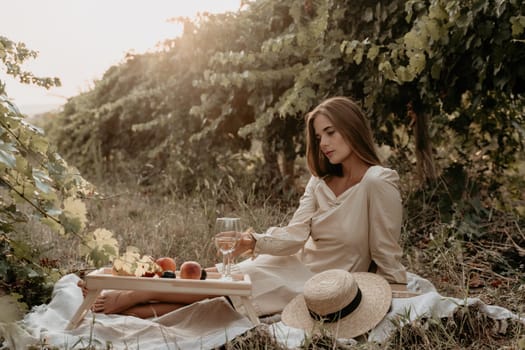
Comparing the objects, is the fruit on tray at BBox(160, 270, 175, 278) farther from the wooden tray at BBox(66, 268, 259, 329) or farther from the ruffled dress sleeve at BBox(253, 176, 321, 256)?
the ruffled dress sleeve at BBox(253, 176, 321, 256)

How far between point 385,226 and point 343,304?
2.10 ft

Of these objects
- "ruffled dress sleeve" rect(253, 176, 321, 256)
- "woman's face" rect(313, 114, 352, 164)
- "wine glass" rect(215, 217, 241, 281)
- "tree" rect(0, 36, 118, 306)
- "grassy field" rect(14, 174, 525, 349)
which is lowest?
"grassy field" rect(14, 174, 525, 349)

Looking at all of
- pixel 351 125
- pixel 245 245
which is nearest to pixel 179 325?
pixel 245 245

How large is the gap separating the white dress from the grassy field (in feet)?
1.65

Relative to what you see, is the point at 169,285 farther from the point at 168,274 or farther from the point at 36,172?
the point at 36,172

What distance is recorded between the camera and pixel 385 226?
3471mm

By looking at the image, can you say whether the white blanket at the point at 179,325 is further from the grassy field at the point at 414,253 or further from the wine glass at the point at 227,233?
the wine glass at the point at 227,233

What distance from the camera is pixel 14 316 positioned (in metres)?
1.21

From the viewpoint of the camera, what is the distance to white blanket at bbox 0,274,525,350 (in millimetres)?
2902

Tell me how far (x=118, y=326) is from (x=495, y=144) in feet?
13.5

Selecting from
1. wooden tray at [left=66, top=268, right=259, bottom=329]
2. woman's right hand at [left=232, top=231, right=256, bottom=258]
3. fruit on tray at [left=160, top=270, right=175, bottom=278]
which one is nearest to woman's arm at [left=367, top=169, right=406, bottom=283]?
woman's right hand at [left=232, top=231, right=256, bottom=258]

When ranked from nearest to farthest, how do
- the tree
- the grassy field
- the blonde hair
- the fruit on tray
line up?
the tree
the grassy field
the fruit on tray
the blonde hair

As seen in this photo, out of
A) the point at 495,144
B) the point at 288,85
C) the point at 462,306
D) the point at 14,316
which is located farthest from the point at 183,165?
the point at 14,316

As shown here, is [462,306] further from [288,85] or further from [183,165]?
[183,165]
